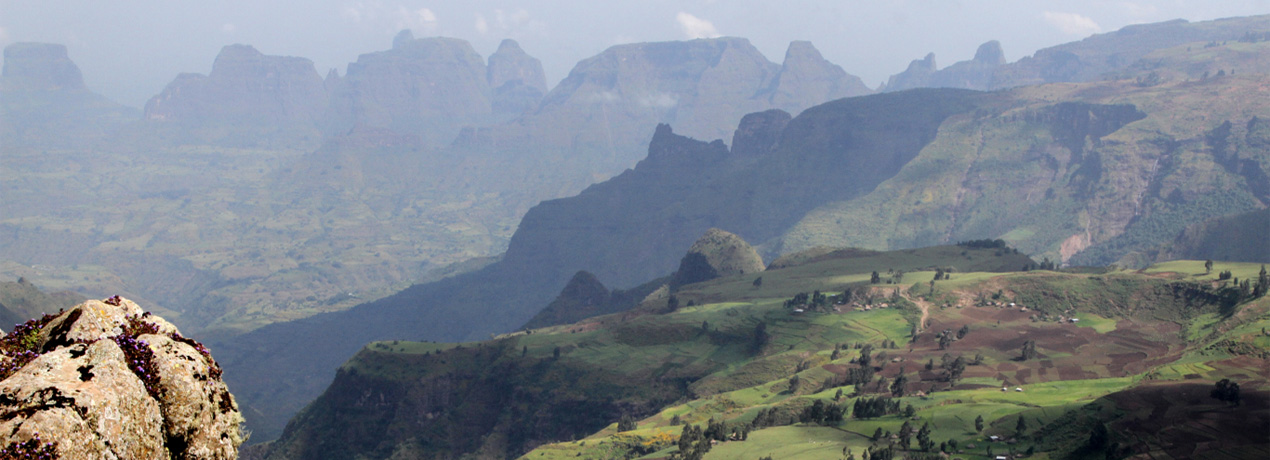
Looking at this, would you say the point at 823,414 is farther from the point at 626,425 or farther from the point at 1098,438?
the point at 1098,438

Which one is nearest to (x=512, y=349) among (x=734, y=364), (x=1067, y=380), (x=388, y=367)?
(x=388, y=367)

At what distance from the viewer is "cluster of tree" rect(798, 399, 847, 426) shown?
119 m

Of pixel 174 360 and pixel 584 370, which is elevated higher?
pixel 174 360

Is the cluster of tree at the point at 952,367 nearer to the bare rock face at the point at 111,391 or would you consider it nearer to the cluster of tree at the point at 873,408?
the cluster of tree at the point at 873,408

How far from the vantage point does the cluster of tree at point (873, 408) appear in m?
119

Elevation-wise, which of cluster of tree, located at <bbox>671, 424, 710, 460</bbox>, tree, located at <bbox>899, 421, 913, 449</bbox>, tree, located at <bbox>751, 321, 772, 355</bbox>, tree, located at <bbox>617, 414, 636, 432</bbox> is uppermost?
tree, located at <bbox>899, 421, 913, 449</bbox>

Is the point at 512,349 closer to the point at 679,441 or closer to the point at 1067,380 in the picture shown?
the point at 679,441

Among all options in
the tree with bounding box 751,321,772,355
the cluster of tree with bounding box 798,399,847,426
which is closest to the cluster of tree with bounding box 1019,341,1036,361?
the cluster of tree with bounding box 798,399,847,426

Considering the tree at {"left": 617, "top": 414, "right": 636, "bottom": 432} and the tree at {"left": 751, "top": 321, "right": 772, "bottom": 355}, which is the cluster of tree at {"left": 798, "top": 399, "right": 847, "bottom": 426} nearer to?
the tree at {"left": 617, "top": 414, "right": 636, "bottom": 432}

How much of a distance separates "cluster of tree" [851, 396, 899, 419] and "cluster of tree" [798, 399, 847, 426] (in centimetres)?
257

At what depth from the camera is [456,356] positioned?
189625mm

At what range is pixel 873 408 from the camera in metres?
119

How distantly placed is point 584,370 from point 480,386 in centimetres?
2459

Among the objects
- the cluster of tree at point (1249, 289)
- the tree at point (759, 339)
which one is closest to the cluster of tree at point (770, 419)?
the tree at point (759, 339)
